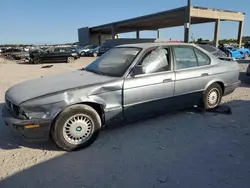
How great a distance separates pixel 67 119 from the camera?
310 cm

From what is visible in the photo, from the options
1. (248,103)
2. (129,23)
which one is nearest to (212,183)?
(248,103)

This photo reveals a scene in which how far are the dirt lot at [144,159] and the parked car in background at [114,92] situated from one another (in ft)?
1.06

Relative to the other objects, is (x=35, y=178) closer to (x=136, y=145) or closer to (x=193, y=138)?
(x=136, y=145)

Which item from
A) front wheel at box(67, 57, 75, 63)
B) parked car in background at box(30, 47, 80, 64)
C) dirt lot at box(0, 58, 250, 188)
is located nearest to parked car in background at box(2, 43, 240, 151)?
dirt lot at box(0, 58, 250, 188)

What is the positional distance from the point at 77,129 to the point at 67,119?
0.77ft

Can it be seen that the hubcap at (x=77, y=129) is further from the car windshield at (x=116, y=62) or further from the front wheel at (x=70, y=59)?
the front wheel at (x=70, y=59)

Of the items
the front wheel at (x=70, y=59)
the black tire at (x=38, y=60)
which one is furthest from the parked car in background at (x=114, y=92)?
the black tire at (x=38, y=60)

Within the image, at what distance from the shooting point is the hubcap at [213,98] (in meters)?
4.65

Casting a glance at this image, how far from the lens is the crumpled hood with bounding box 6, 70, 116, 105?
121 inches

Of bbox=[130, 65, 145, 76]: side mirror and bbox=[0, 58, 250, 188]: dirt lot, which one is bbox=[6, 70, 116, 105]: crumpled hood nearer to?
bbox=[130, 65, 145, 76]: side mirror

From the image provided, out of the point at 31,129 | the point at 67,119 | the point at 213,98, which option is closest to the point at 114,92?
the point at 67,119

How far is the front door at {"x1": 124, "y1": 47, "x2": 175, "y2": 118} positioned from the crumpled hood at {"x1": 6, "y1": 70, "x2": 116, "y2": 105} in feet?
1.35

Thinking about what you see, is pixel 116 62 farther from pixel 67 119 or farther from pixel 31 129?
pixel 31 129

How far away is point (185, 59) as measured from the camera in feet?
13.8
